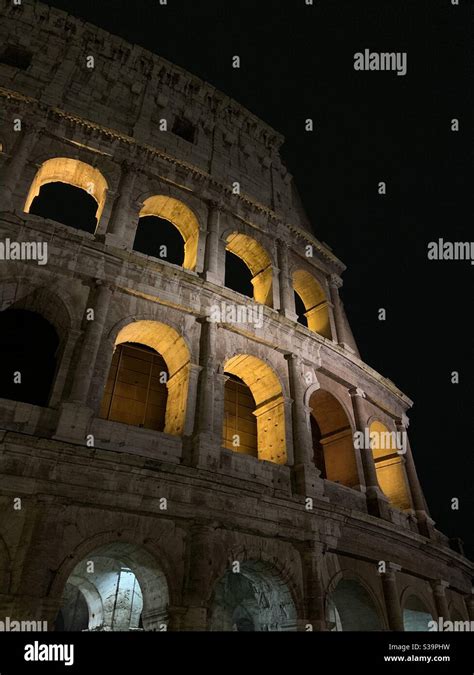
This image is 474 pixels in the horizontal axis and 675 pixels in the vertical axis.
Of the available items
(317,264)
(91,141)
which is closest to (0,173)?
(91,141)

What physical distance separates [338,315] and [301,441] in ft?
20.6

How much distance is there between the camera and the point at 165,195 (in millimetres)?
13805

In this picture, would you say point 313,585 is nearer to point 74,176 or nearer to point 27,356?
point 27,356

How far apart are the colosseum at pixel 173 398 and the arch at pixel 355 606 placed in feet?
0.18

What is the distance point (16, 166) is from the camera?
11.6 metres

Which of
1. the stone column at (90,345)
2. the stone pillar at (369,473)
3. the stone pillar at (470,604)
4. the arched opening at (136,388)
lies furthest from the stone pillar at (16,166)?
the stone pillar at (470,604)

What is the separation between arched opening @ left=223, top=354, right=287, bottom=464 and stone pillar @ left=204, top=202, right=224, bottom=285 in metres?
2.48

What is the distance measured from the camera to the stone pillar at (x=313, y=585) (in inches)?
363

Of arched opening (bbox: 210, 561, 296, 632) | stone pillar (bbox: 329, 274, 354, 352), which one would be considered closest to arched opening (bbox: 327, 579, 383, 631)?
arched opening (bbox: 210, 561, 296, 632)

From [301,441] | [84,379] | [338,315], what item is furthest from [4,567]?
[338,315]

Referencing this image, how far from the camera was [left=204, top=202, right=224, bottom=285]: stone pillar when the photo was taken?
13.0m

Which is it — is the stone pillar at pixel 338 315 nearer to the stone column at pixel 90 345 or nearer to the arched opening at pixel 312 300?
the arched opening at pixel 312 300
